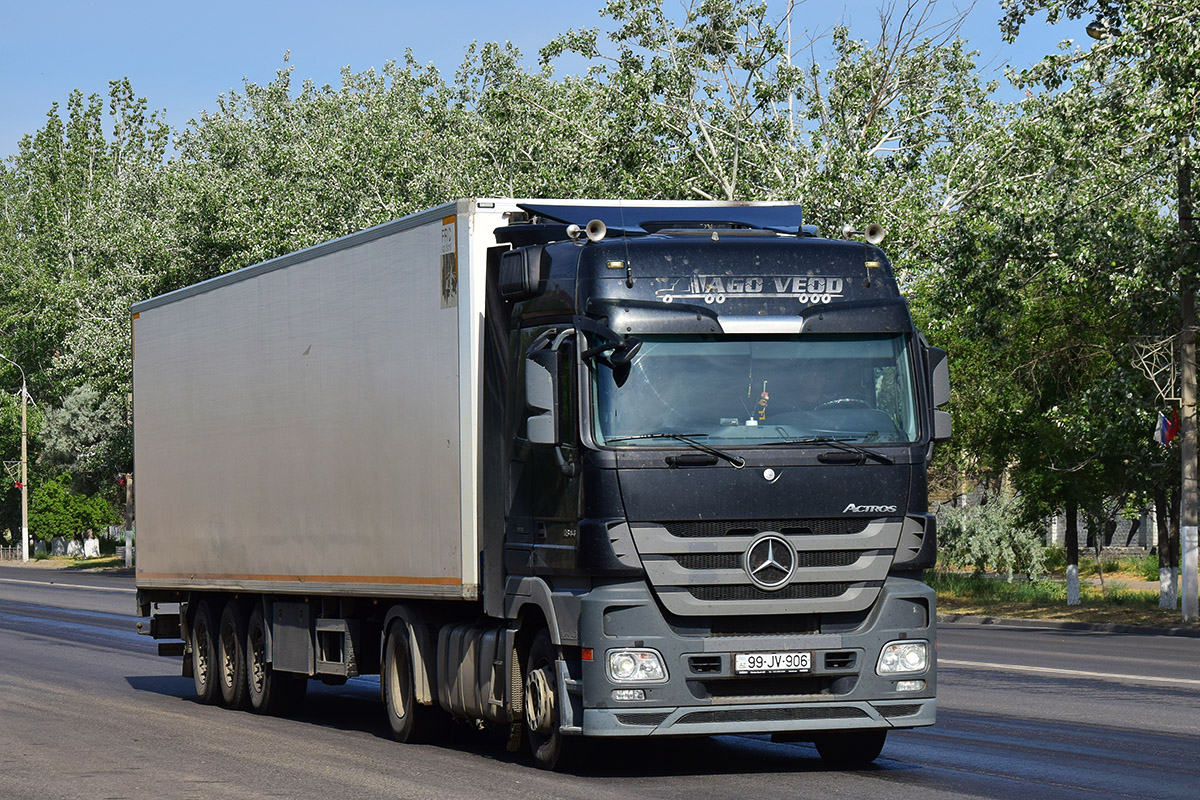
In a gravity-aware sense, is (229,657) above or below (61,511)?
below

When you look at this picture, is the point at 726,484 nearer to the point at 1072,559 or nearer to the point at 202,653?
the point at 202,653

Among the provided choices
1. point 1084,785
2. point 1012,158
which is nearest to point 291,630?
point 1084,785

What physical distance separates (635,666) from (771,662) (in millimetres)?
808

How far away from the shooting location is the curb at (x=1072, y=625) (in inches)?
1139

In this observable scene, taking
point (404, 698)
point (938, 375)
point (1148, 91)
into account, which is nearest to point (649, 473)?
point (938, 375)

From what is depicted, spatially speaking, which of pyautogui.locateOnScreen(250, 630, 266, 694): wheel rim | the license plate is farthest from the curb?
the license plate

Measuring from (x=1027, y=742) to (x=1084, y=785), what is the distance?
237cm

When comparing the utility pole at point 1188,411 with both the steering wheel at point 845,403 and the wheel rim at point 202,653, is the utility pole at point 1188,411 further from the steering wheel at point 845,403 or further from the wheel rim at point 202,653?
the steering wheel at point 845,403

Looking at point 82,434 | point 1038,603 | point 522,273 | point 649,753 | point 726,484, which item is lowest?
point 1038,603

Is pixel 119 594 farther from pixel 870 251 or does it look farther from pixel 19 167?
pixel 19 167

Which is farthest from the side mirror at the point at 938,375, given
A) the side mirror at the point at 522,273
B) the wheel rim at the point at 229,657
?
the wheel rim at the point at 229,657

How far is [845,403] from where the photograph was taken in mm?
10633

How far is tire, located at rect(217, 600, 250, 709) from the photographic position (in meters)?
16.2

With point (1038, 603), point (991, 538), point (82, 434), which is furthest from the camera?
point (82, 434)
